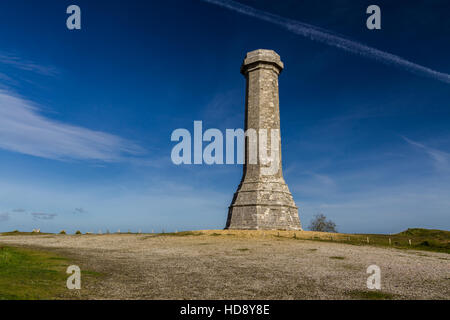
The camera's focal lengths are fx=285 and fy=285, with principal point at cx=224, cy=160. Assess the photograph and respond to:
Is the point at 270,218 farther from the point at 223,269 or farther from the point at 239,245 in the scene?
the point at 223,269

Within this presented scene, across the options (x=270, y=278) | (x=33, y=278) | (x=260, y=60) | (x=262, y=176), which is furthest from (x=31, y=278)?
(x=260, y=60)

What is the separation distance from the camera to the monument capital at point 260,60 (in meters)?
33.8

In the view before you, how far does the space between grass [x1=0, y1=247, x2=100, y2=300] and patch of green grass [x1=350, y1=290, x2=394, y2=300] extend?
25.5ft

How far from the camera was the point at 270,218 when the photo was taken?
29.4 meters

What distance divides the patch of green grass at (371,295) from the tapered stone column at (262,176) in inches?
811

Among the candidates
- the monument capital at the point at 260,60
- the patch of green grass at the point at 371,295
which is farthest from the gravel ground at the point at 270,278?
the monument capital at the point at 260,60

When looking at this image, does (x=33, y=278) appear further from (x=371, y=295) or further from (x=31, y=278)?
(x=371, y=295)

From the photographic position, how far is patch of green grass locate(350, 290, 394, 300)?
25.6ft

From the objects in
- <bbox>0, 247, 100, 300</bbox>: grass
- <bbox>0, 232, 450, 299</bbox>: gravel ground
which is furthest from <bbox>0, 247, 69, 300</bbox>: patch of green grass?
<bbox>0, 232, 450, 299</bbox>: gravel ground

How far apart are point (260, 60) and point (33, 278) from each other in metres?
30.9

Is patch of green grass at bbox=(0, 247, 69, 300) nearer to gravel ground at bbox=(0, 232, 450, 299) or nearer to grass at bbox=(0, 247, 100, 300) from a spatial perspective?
grass at bbox=(0, 247, 100, 300)

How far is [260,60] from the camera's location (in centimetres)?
3366
